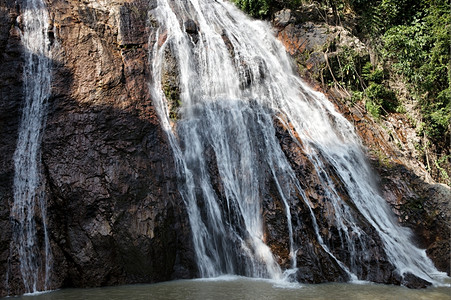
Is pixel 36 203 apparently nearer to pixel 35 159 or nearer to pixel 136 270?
pixel 35 159

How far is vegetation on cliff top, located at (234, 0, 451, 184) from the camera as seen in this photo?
37.5 ft

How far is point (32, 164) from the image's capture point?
737cm

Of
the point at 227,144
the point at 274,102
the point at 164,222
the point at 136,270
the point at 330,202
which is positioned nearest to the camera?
the point at 136,270

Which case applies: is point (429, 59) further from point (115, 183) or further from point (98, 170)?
point (98, 170)

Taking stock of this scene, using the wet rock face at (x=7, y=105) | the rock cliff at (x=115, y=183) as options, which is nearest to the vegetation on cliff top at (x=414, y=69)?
the rock cliff at (x=115, y=183)

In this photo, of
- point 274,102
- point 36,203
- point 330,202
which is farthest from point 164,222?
point 274,102

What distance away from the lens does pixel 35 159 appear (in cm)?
743

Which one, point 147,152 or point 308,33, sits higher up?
point 308,33

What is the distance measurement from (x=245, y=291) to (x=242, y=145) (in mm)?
3870

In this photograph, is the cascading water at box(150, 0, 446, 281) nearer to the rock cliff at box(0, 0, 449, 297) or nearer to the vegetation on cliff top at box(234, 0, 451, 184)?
the rock cliff at box(0, 0, 449, 297)

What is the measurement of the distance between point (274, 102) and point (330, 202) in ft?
11.9

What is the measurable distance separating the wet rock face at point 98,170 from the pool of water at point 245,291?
19.9 inches

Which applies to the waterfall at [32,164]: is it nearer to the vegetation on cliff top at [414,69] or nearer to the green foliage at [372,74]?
the vegetation on cliff top at [414,69]

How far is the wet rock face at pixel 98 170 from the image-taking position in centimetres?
681
